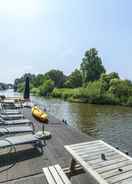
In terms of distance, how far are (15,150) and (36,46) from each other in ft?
37.4

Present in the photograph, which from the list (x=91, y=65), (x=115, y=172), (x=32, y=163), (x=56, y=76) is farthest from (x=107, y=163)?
(x=56, y=76)

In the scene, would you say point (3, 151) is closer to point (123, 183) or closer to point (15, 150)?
point (15, 150)

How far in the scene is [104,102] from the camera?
2731 cm

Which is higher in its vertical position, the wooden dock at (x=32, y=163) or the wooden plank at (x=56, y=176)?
the wooden plank at (x=56, y=176)

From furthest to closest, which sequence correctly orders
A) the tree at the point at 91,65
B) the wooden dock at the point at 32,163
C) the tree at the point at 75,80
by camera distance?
1. the tree at the point at 75,80
2. the tree at the point at 91,65
3. the wooden dock at the point at 32,163

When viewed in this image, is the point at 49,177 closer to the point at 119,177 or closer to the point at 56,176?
the point at 56,176

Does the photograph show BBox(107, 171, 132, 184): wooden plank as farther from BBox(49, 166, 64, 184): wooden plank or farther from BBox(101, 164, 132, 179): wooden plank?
BBox(49, 166, 64, 184): wooden plank

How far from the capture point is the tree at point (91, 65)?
39625 millimetres

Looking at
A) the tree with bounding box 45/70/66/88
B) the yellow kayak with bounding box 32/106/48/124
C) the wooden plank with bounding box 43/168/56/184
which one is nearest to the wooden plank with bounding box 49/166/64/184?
the wooden plank with bounding box 43/168/56/184

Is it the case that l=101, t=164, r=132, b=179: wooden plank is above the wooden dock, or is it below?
above

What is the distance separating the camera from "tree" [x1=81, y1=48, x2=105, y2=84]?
39.6 m

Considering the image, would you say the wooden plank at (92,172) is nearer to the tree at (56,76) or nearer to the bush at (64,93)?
the bush at (64,93)

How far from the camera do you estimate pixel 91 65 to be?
40125 millimetres

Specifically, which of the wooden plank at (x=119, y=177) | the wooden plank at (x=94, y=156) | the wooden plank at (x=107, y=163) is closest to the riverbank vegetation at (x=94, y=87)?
the wooden plank at (x=94, y=156)
